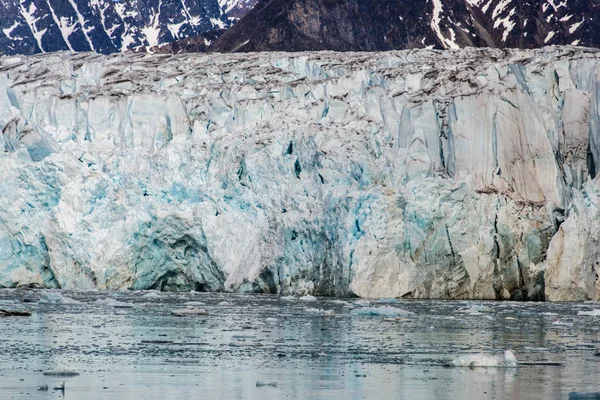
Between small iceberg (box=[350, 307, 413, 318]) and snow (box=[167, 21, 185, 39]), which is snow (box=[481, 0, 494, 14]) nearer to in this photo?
snow (box=[167, 21, 185, 39])

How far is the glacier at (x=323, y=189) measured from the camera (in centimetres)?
2909

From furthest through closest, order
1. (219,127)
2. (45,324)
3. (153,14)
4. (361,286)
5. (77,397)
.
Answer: (153,14) → (219,127) → (361,286) → (45,324) → (77,397)

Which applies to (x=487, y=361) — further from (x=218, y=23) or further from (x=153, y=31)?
(x=218, y=23)

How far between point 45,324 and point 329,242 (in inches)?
473

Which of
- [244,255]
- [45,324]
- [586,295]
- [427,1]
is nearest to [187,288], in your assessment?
[244,255]

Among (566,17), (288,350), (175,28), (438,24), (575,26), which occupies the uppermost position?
(175,28)

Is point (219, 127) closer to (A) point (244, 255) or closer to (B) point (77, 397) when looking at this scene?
(A) point (244, 255)

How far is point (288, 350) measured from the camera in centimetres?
1441

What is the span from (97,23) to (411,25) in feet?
255

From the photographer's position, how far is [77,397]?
9805 millimetres

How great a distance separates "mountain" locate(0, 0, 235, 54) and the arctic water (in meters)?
138

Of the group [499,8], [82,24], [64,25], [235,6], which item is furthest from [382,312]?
[235,6]

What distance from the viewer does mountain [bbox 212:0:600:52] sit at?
3853 inches

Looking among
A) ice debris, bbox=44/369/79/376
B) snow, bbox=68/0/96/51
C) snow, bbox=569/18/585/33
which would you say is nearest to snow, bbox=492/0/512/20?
snow, bbox=569/18/585/33
